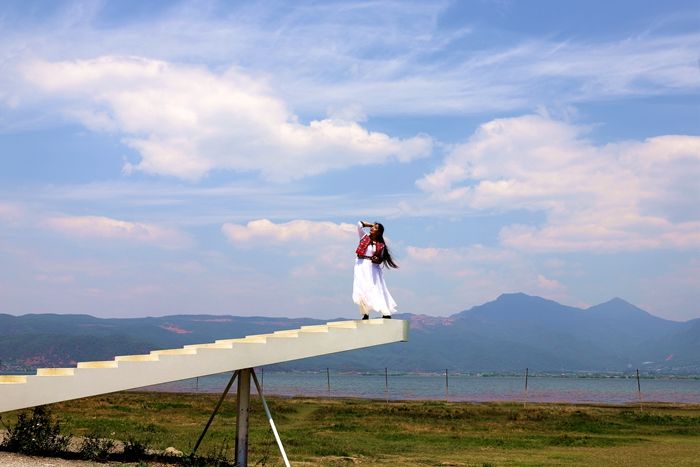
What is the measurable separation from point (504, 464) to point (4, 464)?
54.5 feet

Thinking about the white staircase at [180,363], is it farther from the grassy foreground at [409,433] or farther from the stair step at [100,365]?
the grassy foreground at [409,433]

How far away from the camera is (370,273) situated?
2336 cm

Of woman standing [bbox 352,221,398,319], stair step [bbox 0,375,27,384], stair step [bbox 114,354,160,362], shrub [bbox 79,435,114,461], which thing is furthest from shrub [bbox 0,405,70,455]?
woman standing [bbox 352,221,398,319]

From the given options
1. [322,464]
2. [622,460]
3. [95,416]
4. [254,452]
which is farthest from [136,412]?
[622,460]

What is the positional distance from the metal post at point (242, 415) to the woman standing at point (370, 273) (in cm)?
377

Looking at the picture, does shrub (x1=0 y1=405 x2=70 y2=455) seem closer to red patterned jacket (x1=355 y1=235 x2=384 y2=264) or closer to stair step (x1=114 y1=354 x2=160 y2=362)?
stair step (x1=114 y1=354 x2=160 y2=362)

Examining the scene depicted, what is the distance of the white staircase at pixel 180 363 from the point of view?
61.1 ft

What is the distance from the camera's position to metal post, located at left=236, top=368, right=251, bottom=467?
21859 mm

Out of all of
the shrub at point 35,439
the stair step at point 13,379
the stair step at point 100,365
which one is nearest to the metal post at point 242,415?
the stair step at point 100,365

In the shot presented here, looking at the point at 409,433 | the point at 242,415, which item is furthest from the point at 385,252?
the point at 409,433

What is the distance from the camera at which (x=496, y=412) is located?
50531 mm

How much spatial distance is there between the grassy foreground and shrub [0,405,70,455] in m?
5.87

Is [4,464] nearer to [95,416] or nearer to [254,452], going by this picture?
[254,452]

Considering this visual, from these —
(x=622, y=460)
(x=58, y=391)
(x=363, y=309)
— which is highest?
(x=363, y=309)
